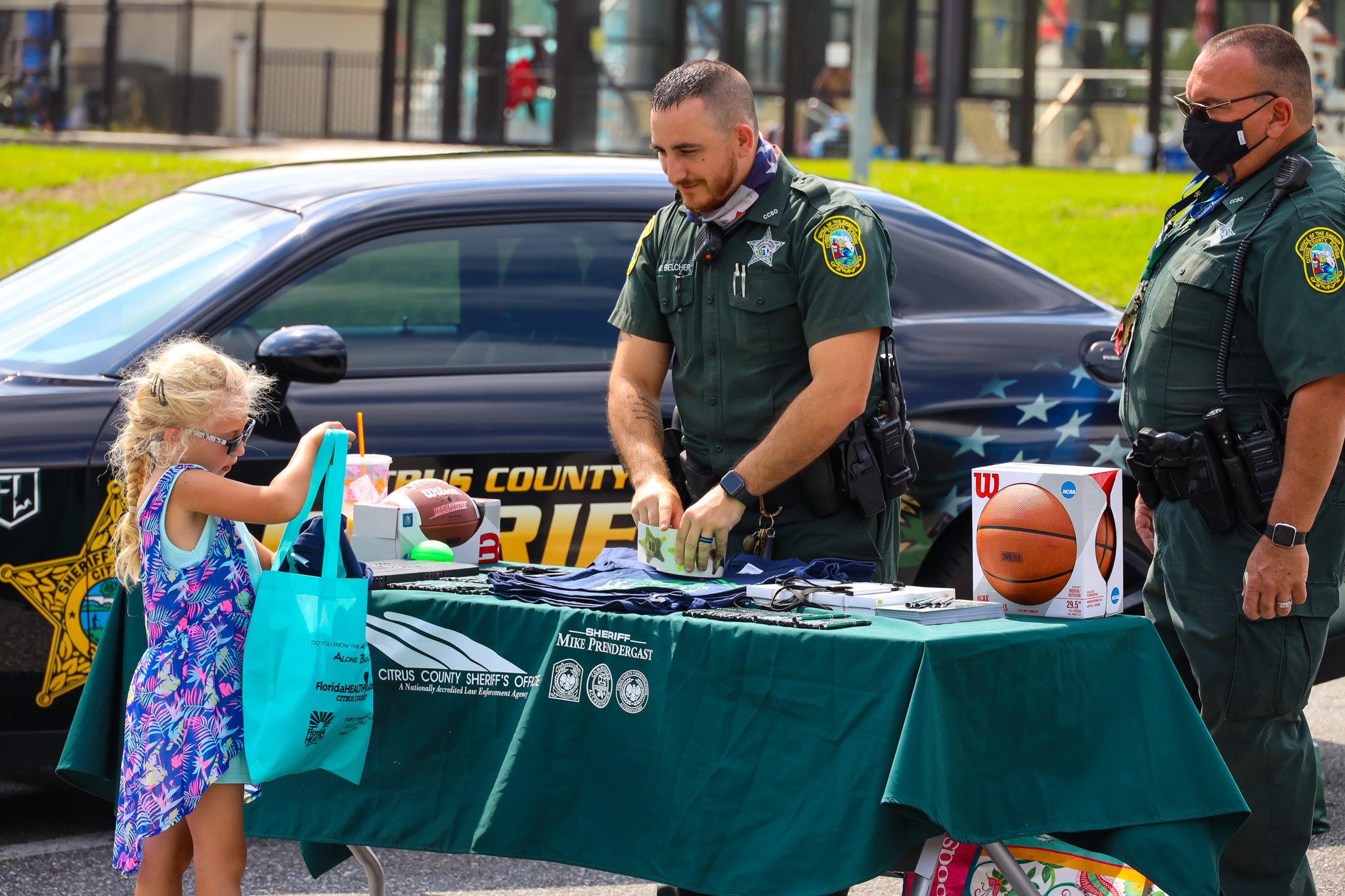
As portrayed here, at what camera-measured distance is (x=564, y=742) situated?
9.82 ft

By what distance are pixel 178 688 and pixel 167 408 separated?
1.79 ft

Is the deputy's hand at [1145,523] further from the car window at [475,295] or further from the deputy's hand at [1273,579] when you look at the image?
the car window at [475,295]

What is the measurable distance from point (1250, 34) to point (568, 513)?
216 cm

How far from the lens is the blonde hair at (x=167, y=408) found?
309 cm

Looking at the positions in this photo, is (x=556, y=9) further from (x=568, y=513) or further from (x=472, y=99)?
(x=568, y=513)

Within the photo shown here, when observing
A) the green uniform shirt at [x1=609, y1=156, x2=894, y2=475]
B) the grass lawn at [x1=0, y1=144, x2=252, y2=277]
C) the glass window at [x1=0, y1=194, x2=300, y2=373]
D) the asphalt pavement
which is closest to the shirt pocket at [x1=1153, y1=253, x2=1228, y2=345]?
the green uniform shirt at [x1=609, y1=156, x2=894, y2=475]

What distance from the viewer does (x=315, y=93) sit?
2394 cm

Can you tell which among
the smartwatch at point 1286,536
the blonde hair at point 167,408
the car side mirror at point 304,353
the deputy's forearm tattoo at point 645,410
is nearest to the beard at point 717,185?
the deputy's forearm tattoo at point 645,410

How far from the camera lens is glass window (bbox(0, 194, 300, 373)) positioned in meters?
4.40

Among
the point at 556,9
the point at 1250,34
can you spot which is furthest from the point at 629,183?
the point at 556,9

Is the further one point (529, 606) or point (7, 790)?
point (7, 790)

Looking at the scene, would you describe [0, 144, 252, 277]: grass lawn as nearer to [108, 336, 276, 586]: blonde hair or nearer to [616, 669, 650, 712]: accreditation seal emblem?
[108, 336, 276, 586]: blonde hair

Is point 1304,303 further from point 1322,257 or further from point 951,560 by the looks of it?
point 951,560

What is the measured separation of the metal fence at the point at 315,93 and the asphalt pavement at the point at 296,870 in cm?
2025
